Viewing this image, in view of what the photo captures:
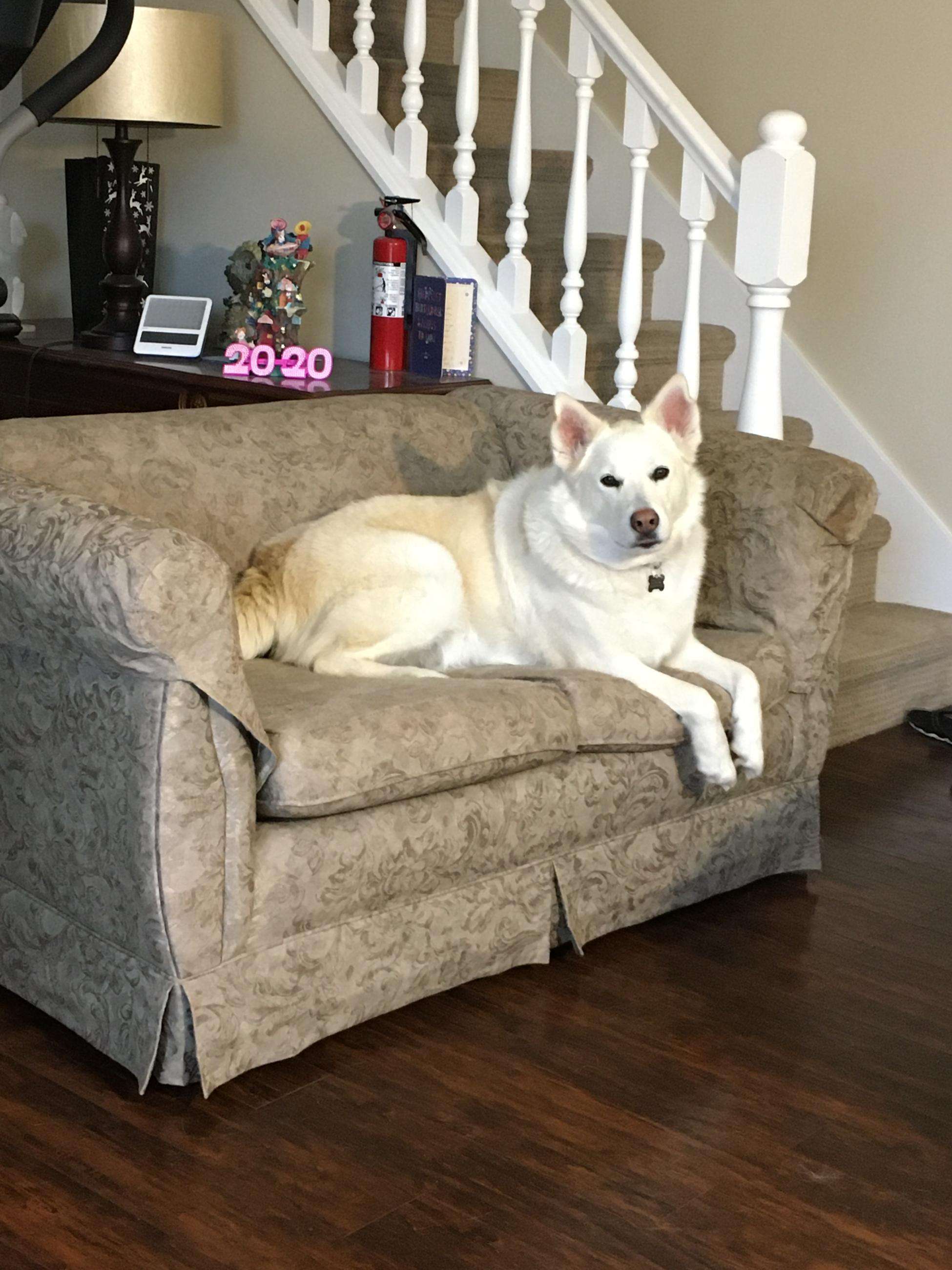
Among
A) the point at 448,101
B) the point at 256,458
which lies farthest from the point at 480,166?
the point at 256,458

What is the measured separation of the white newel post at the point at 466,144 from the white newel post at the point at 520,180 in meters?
0.11

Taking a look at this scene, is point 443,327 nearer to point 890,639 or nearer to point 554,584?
point 554,584

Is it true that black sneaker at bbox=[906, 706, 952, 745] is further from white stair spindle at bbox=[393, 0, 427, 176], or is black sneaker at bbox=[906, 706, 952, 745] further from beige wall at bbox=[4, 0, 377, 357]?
white stair spindle at bbox=[393, 0, 427, 176]

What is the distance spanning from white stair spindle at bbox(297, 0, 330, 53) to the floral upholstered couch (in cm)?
163

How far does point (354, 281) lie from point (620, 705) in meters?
2.11

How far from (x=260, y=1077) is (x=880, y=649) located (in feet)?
7.76

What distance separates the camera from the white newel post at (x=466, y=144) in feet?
12.9

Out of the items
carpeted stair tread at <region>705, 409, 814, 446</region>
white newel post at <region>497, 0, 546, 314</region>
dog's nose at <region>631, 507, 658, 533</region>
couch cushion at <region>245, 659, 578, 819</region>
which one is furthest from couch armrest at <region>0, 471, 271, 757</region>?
carpeted stair tread at <region>705, 409, 814, 446</region>

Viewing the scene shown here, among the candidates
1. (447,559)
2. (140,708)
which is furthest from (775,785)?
(140,708)

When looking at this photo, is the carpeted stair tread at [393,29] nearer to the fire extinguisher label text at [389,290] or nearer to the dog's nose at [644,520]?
the fire extinguisher label text at [389,290]

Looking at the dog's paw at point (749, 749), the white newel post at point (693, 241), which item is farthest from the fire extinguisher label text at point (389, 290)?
the dog's paw at point (749, 749)

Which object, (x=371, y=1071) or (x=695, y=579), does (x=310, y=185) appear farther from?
(x=371, y=1071)

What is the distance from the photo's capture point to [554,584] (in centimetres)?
282

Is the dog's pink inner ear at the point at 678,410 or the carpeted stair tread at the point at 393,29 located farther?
the carpeted stair tread at the point at 393,29
